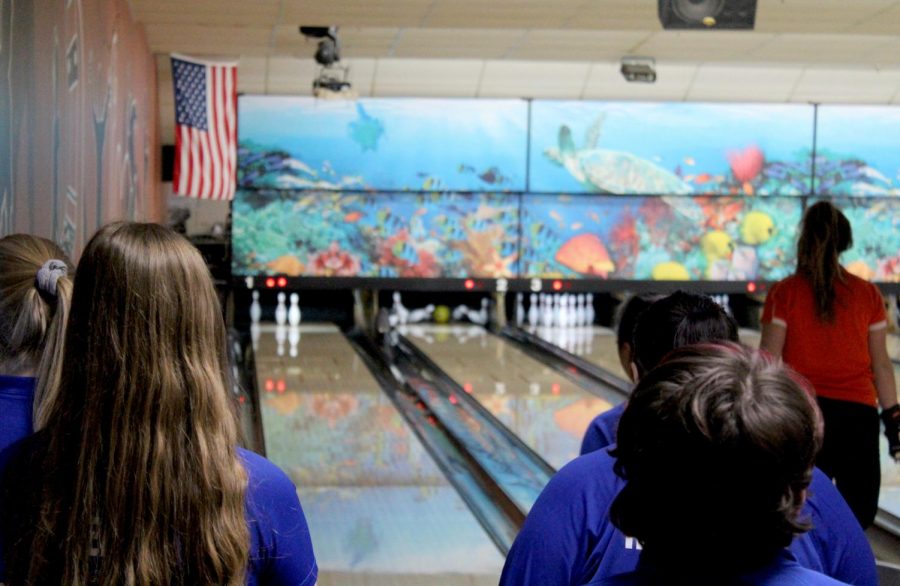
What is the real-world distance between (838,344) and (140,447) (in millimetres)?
2549

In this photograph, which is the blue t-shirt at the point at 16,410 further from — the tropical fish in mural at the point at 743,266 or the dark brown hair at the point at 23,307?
the tropical fish in mural at the point at 743,266

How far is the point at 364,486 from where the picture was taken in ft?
16.9

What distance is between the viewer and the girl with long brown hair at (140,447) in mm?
1389

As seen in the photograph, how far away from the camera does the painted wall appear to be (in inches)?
127

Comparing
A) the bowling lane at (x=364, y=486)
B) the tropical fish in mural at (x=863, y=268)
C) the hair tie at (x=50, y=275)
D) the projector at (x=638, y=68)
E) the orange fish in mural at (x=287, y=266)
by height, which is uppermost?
the projector at (x=638, y=68)

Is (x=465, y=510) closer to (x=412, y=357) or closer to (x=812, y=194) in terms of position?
(x=412, y=357)

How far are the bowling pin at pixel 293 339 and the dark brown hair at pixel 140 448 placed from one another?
804 cm

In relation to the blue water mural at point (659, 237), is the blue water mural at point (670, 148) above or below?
above

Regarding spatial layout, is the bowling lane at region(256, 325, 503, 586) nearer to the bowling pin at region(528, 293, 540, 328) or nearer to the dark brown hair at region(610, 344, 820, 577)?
the dark brown hair at region(610, 344, 820, 577)

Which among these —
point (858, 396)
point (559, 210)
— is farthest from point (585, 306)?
point (858, 396)

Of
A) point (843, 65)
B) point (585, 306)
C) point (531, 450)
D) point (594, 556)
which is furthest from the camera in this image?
point (585, 306)

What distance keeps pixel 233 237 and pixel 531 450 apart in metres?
5.04

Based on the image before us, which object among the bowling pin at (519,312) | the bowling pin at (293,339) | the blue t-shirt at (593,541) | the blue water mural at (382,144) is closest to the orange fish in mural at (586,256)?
the blue water mural at (382,144)

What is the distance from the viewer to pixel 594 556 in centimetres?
163
